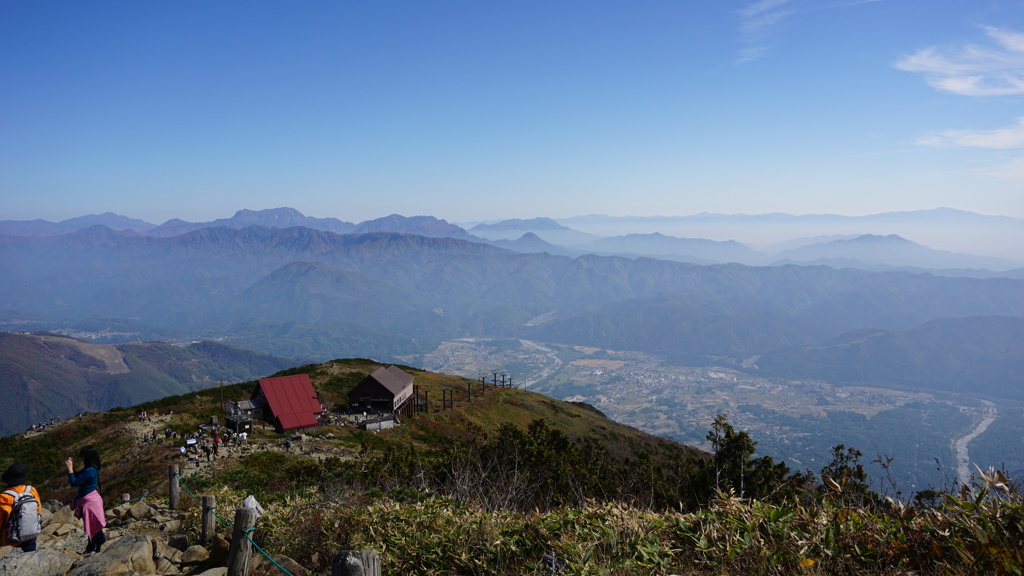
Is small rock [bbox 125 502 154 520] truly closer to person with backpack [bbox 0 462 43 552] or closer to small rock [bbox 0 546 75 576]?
person with backpack [bbox 0 462 43 552]

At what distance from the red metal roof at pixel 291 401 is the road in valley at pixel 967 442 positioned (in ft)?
385

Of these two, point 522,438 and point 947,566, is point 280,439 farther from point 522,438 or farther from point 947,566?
point 947,566

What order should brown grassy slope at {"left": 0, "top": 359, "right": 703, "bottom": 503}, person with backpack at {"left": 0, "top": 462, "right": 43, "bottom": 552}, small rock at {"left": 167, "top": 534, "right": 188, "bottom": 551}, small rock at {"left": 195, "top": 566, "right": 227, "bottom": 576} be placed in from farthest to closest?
brown grassy slope at {"left": 0, "top": 359, "right": 703, "bottom": 503} → small rock at {"left": 167, "top": 534, "right": 188, "bottom": 551} → person with backpack at {"left": 0, "top": 462, "right": 43, "bottom": 552} → small rock at {"left": 195, "top": 566, "right": 227, "bottom": 576}

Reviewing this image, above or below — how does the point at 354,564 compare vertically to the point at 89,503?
above

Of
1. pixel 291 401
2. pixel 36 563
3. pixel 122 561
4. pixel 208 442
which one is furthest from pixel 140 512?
pixel 291 401

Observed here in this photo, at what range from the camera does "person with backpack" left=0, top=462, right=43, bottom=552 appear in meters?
8.11

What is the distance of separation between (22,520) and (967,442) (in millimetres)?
192691

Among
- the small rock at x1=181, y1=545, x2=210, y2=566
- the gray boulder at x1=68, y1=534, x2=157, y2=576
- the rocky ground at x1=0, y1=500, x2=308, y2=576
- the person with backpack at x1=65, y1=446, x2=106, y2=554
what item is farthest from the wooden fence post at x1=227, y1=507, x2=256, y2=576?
the person with backpack at x1=65, y1=446, x2=106, y2=554

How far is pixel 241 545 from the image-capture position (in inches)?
267

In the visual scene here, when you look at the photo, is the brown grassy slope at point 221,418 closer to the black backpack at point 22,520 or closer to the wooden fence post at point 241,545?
the black backpack at point 22,520

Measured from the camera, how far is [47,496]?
2192cm

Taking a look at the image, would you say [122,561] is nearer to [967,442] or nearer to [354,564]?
[354,564]

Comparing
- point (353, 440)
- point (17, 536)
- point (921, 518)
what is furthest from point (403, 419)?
point (921, 518)

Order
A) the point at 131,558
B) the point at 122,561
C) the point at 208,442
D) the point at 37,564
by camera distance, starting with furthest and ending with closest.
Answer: the point at 208,442 → the point at 131,558 → the point at 122,561 → the point at 37,564
